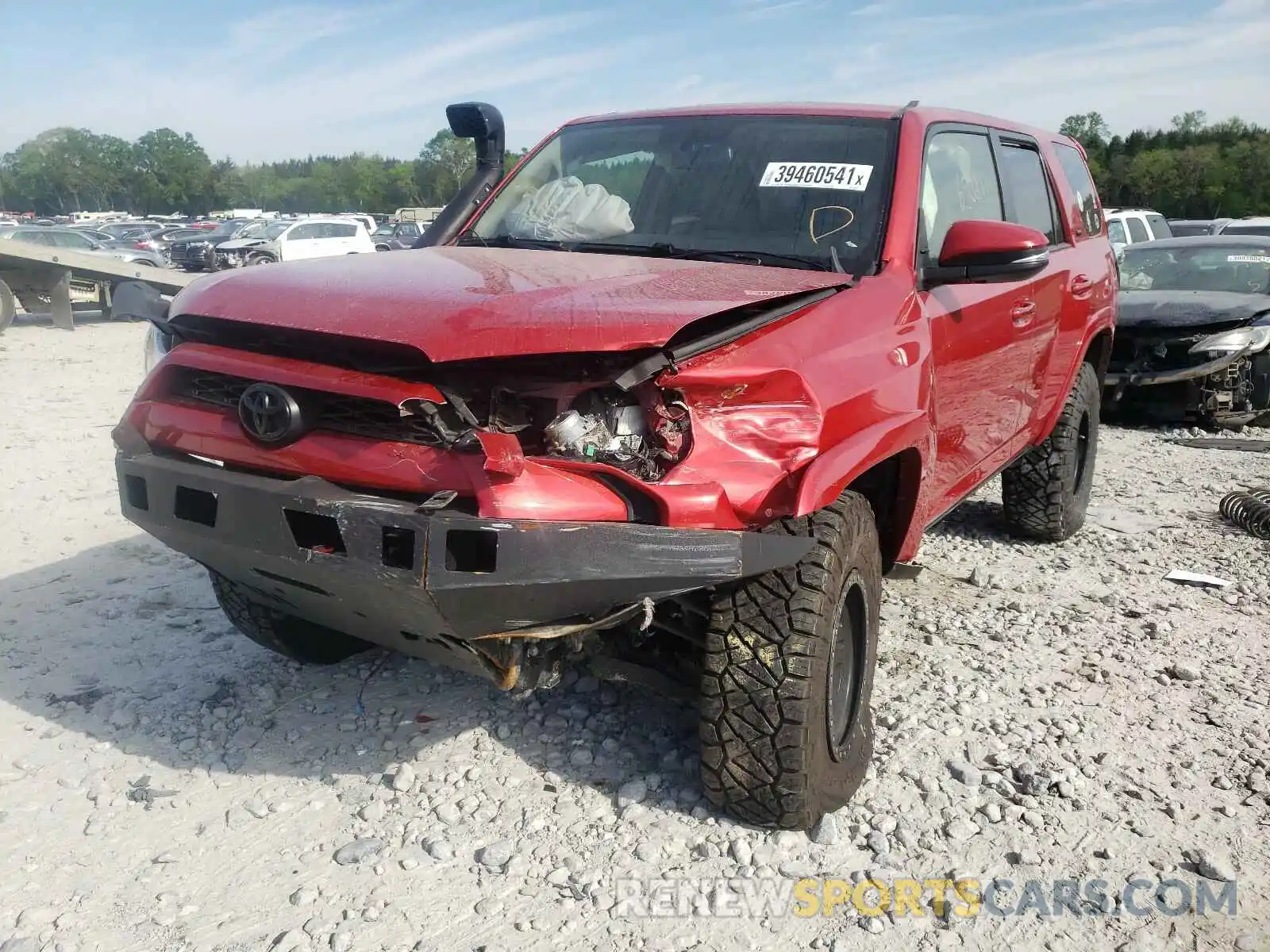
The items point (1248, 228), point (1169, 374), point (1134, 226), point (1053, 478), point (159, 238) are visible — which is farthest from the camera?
point (159, 238)

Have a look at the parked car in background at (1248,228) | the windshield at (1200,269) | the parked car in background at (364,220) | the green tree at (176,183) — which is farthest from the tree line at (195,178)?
the windshield at (1200,269)

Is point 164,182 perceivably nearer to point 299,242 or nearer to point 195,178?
point 195,178

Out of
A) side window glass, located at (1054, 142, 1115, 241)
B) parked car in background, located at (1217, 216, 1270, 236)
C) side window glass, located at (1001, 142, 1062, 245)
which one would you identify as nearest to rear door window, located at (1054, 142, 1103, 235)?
side window glass, located at (1054, 142, 1115, 241)

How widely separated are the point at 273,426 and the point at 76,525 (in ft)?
11.1

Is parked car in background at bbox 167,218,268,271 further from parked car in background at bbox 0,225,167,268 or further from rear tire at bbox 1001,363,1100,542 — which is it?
rear tire at bbox 1001,363,1100,542

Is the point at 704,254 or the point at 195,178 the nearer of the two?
the point at 704,254

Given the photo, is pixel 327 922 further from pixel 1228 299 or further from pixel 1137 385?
pixel 1228 299

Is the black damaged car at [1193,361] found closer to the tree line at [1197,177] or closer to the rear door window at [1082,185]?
the rear door window at [1082,185]

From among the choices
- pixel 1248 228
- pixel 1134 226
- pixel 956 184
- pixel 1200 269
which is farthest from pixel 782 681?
pixel 1248 228

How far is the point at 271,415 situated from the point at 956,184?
248cm

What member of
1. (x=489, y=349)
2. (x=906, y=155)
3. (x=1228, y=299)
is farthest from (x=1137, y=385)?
(x=489, y=349)

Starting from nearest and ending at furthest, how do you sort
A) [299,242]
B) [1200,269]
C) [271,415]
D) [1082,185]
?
[271,415]
[1082,185]
[1200,269]
[299,242]

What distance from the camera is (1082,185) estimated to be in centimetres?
529

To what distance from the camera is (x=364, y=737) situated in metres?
3.16
